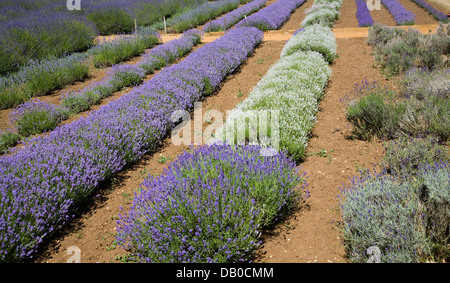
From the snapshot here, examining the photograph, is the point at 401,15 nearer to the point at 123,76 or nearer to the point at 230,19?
the point at 230,19

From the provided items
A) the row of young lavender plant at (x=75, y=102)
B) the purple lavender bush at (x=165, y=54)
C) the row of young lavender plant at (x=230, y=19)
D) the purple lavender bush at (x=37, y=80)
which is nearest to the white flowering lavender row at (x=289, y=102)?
the row of young lavender plant at (x=75, y=102)

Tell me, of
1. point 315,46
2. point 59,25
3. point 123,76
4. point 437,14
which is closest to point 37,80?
point 123,76

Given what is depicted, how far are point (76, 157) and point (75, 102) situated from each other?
10.0 feet

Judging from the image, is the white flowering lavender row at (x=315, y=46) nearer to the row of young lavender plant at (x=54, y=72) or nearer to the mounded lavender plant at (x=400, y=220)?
the row of young lavender plant at (x=54, y=72)

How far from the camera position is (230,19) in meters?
16.8

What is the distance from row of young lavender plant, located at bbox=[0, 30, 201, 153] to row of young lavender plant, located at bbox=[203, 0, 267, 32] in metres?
5.07

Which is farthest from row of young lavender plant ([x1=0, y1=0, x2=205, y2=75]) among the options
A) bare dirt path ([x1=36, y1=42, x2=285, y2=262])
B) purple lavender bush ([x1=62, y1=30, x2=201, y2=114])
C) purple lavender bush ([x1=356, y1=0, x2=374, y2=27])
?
purple lavender bush ([x1=356, y1=0, x2=374, y2=27])

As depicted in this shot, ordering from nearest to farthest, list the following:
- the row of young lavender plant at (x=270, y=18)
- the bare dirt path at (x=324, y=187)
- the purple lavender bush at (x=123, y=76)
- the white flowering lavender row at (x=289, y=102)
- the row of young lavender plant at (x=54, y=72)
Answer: the bare dirt path at (x=324, y=187)
the white flowering lavender row at (x=289, y=102)
the purple lavender bush at (x=123, y=76)
the row of young lavender plant at (x=54, y=72)
the row of young lavender plant at (x=270, y=18)

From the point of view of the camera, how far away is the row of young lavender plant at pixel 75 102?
5875mm

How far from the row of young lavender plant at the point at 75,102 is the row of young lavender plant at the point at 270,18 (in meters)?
5.20

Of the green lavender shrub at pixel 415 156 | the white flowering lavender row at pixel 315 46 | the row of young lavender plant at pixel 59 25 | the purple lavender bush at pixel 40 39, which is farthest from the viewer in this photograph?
the row of young lavender plant at pixel 59 25

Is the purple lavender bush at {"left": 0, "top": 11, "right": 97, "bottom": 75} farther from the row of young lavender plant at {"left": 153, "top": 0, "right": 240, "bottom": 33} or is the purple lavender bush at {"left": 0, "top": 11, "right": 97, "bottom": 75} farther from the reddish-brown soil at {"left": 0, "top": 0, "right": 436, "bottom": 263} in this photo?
the reddish-brown soil at {"left": 0, "top": 0, "right": 436, "bottom": 263}
